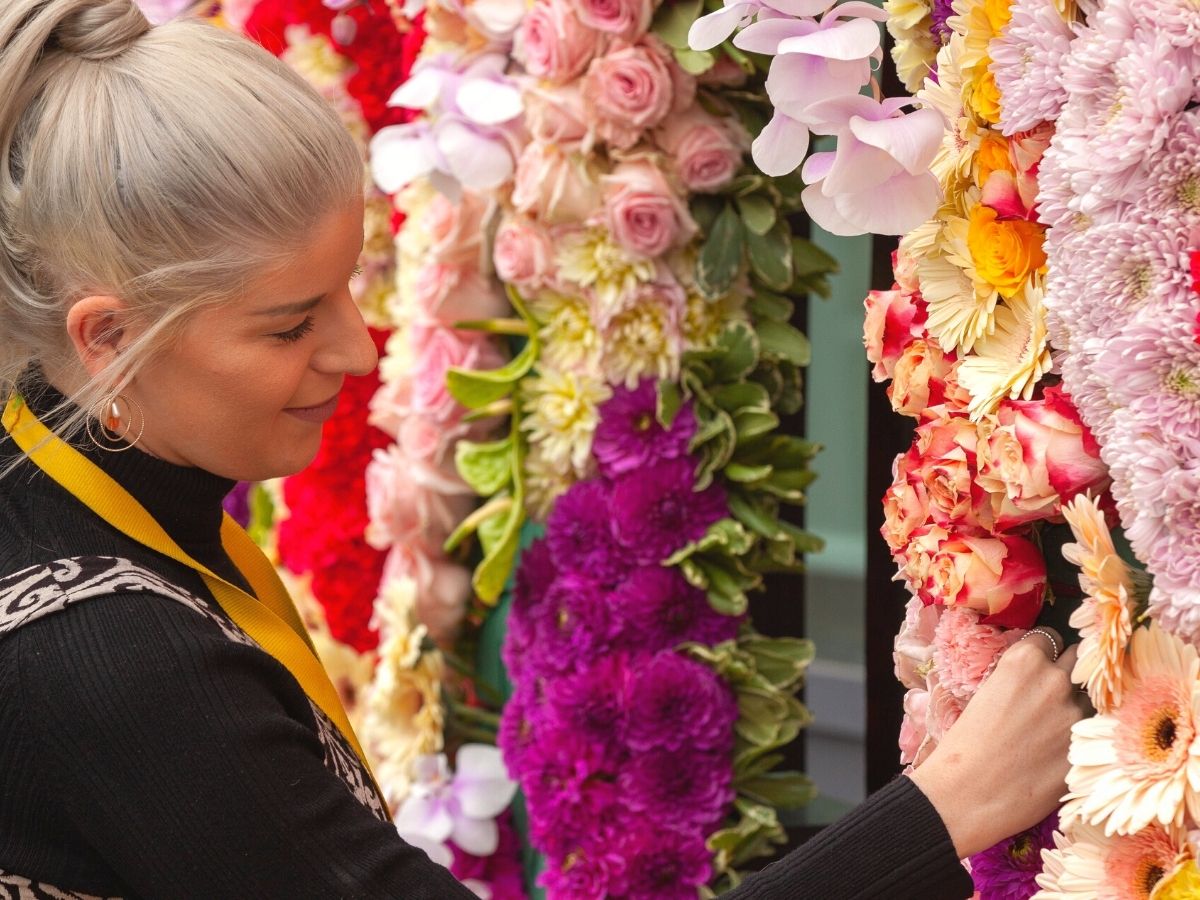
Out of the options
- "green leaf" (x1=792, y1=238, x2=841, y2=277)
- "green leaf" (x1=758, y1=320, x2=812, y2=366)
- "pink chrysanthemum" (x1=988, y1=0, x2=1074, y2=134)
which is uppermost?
"pink chrysanthemum" (x1=988, y1=0, x2=1074, y2=134)

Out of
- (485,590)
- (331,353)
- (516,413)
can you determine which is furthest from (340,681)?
(331,353)

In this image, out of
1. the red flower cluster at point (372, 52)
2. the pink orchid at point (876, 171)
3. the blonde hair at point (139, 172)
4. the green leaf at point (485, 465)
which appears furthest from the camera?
the red flower cluster at point (372, 52)

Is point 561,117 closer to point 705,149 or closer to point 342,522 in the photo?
point 705,149

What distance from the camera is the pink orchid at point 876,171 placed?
0.86 metres

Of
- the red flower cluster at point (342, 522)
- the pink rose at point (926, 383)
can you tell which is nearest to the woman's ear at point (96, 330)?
the pink rose at point (926, 383)

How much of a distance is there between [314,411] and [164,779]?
0.32 m

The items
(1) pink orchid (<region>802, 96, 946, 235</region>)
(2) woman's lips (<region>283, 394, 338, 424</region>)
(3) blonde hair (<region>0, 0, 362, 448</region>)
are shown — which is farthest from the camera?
(2) woman's lips (<region>283, 394, 338, 424</region>)

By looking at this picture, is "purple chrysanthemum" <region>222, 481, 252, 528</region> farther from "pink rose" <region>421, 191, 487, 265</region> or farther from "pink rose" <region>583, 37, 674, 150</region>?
"pink rose" <region>583, 37, 674, 150</region>

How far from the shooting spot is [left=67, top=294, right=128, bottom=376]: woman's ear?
1.00m

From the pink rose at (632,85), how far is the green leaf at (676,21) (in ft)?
0.05

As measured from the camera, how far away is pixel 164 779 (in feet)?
2.92

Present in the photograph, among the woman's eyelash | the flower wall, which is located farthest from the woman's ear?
the flower wall

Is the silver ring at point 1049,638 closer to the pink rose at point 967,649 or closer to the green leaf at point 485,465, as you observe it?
the pink rose at point 967,649

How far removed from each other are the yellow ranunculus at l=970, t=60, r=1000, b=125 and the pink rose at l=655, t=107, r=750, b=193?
63 cm
